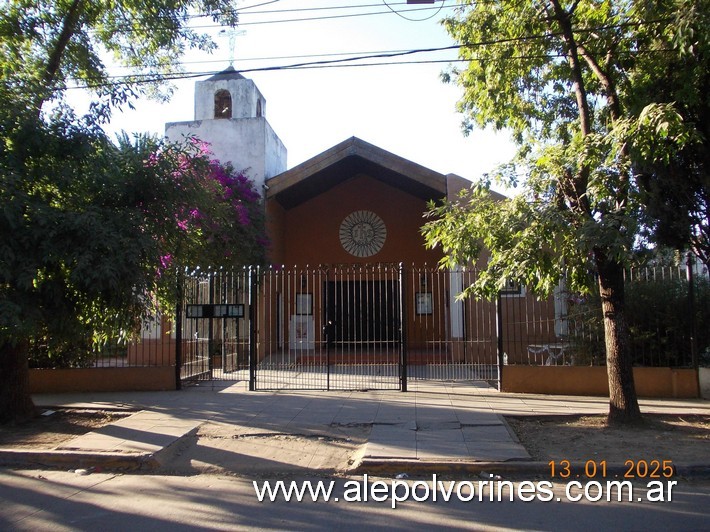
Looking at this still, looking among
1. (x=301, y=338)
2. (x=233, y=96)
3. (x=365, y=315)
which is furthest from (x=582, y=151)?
(x=233, y=96)

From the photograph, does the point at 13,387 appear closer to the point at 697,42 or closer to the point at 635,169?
the point at 635,169

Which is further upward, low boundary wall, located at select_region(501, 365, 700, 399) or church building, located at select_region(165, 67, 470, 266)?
church building, located at select_region(165, 67, 470, 266)

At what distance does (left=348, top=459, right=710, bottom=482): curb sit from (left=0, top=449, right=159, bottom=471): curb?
2.47 meters

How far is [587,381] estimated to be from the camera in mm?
11070

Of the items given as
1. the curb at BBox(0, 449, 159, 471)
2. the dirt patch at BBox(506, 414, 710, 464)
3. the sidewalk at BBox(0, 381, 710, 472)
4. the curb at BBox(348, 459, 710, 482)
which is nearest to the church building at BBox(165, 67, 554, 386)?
the sidewalk at BBox(0, 381, 710, 472)

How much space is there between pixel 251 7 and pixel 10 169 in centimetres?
516

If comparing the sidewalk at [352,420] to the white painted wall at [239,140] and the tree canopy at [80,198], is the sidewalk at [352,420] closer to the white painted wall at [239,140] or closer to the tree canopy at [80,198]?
the tree canopy at [80,198]

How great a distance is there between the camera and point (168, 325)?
15.0 meters

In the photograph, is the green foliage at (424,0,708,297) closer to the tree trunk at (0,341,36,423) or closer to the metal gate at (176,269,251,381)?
the metal gate at (176,269,251,381)

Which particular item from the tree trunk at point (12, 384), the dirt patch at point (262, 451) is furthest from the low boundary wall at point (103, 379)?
the dirt patch at point (262, 451)

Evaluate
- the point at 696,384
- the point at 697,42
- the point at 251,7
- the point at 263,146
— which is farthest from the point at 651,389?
the point at 263,146

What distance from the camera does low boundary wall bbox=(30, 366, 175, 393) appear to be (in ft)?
38.7

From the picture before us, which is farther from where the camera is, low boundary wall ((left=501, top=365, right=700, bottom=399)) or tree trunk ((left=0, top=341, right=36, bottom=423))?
low boundary wall ((left=501, top=365, right=700, bottom=399))

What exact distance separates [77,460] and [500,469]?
16.3ft
